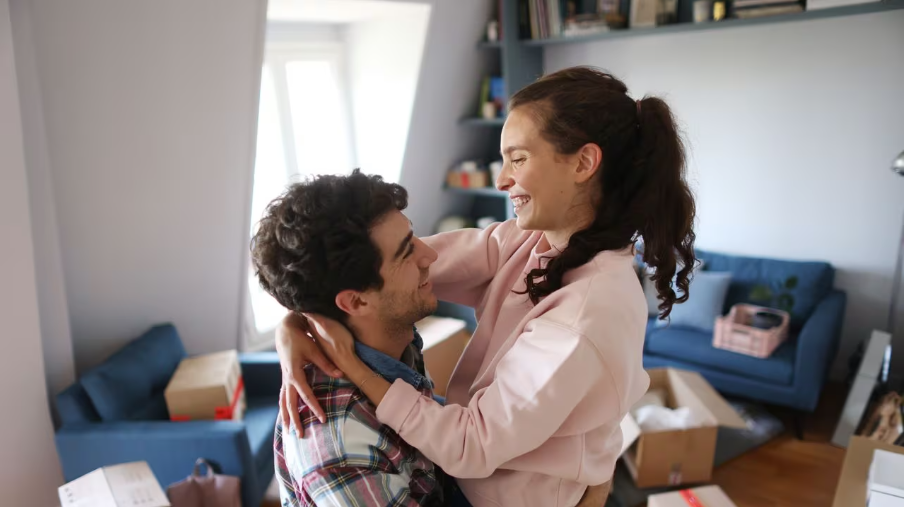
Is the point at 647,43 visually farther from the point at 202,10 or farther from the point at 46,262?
the point at 46,262

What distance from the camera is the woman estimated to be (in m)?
1.08

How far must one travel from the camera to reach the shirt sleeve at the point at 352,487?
1.11 m

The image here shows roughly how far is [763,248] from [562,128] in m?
3.11

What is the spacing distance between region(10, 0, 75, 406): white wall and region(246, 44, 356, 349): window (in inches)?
40.5

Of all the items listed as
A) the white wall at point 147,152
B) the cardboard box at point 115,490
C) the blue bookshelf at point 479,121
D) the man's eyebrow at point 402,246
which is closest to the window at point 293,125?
the white wall at point 147,152

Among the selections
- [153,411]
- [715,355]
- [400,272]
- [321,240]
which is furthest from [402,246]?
[715,355]

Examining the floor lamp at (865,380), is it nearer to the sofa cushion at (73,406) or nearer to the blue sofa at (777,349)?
the blue sofa at (777,349)

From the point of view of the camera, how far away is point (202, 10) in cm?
253

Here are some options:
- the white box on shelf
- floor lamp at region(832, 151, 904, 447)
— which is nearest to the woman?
the white box on shelf

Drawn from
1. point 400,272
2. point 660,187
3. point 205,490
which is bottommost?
point 205,490

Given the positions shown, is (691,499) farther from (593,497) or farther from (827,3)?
(827,3)

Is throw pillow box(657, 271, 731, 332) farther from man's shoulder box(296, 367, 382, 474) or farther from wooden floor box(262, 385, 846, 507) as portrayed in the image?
man's shoulder box(296, 367, 382, 474)

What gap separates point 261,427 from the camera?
2.84m

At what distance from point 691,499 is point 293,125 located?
282 centimetres
